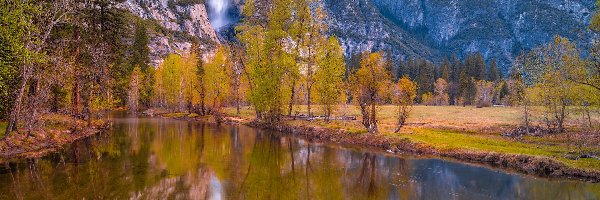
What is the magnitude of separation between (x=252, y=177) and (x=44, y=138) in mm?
20685

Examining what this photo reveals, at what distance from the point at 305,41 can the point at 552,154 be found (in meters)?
34.3

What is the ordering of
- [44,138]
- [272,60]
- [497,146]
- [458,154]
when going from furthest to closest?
1. [272,60]
2. [497,146]
3. [458,154]
4. [44,138]

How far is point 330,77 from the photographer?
51.8 m

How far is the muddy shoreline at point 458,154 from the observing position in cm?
2616

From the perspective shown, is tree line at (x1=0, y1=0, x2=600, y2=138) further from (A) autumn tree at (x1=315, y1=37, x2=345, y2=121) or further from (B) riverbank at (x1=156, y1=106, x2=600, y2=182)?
(B) riverbank at (x1=156, y1=106, x2=600, y2=182)

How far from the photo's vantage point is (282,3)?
54.1m

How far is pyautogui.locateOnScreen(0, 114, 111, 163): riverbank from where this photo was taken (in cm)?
2761

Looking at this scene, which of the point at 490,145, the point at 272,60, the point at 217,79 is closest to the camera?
the point at 490,145

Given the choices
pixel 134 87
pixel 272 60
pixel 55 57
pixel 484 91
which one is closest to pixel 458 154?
pixel 272 60

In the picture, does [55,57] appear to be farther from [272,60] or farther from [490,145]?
[490,145]

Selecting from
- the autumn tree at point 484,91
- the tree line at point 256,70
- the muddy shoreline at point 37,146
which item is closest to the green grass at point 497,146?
the tree line at point 256,70

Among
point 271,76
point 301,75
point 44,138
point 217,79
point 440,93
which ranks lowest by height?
point 44,138

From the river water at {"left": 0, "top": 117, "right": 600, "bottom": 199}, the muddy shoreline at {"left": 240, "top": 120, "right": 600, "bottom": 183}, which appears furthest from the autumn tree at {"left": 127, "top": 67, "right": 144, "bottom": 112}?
the river water at {"left": 0, "top": 117, "right": 600, "bottom": 199}

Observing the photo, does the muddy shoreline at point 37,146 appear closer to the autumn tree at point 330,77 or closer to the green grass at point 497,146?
the autumn tree at point 330,77
